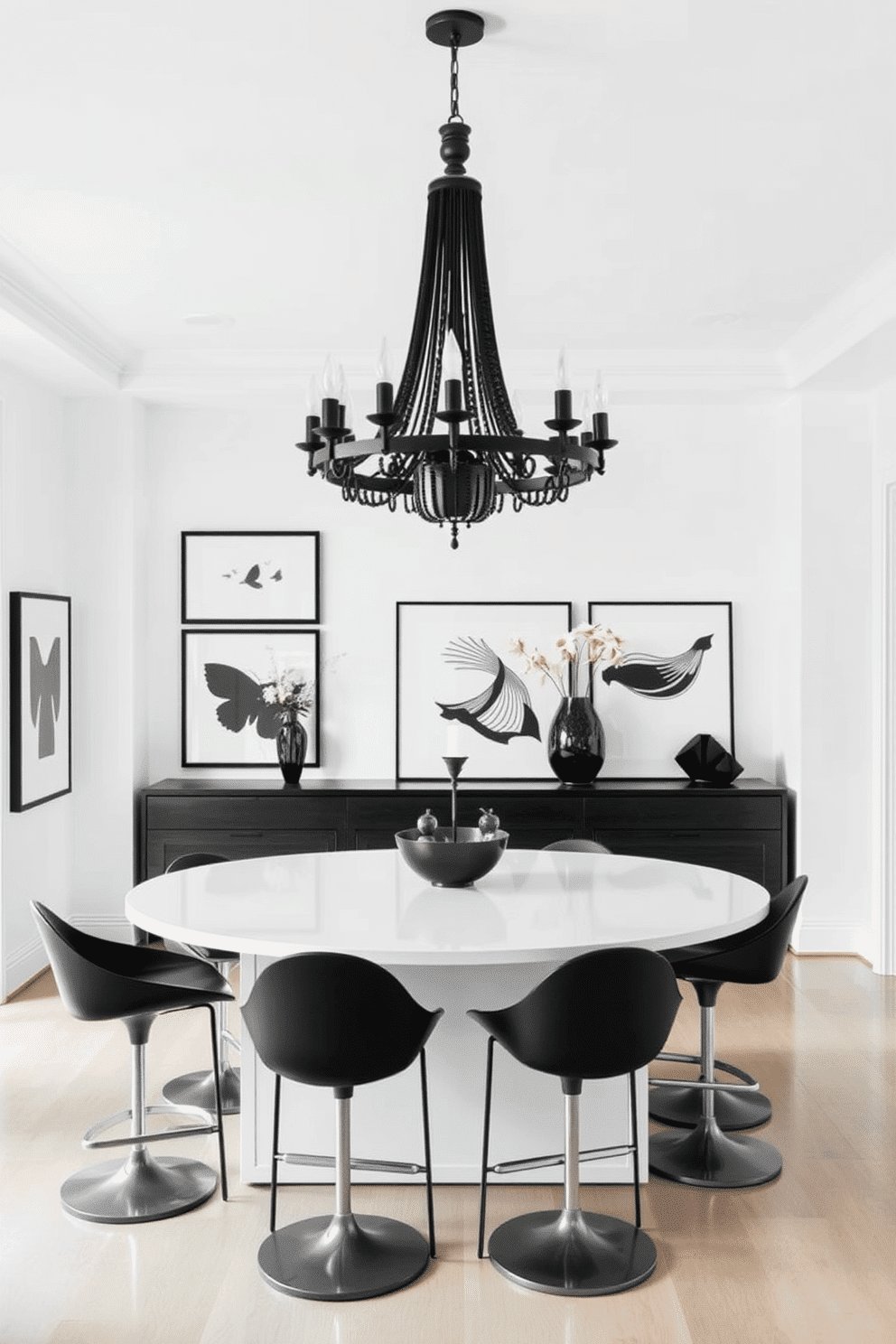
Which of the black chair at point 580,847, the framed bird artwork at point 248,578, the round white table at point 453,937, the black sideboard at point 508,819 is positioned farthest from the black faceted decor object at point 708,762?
the round white table at point 453,937

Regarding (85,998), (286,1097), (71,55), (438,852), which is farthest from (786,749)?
(71,55)

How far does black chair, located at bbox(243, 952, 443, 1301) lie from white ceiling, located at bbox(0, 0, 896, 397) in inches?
81.3

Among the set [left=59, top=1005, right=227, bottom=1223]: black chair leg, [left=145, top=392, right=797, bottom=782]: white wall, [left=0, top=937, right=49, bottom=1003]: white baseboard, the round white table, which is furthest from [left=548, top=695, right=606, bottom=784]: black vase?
[left=59, top=1005, right=227, bottom=1223]: black chair leg

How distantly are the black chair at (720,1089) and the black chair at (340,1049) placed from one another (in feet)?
2.80

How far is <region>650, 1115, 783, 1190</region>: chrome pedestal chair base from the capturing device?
3.12 metres

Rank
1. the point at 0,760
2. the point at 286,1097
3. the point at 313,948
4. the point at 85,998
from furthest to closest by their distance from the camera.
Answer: the point at 0,760 → the point at 286,1097 → the point at 85,998 → the point at 313,948

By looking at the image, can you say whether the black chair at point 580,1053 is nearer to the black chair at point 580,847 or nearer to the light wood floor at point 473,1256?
the light wood floor at point 473,1256

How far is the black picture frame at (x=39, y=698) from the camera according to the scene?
189 inches

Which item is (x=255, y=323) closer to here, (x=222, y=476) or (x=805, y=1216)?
(x=222, y=476)

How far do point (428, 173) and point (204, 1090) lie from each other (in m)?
2.90

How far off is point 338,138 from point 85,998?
7.63ft

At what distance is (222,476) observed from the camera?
5.84 m

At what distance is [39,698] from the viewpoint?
5.06 m

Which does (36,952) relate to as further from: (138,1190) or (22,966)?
(138,1190)
